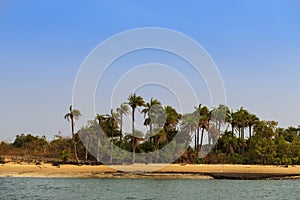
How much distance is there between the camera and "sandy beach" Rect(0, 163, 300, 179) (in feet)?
254

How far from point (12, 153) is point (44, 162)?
12616mm

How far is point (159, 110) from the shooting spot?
10294 centimetres

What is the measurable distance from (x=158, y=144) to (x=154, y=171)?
1537cm

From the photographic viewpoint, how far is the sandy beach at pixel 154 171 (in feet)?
254

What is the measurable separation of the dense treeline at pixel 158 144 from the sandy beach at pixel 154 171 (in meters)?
5.52

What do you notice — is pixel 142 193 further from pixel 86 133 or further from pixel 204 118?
pixel 204 118

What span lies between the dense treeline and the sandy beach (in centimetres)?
552

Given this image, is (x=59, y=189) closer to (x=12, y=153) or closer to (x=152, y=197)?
(x=152, y=197)

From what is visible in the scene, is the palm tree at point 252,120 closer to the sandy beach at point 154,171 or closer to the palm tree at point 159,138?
the sandy beach at point 154,171

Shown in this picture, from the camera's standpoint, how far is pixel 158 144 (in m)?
101

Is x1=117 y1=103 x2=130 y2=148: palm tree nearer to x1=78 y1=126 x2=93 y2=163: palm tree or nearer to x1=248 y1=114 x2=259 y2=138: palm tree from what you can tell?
x1=78 y1=126 x2=93 y2=163: palm tree

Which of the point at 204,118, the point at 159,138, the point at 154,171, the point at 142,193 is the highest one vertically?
the point at 204,118

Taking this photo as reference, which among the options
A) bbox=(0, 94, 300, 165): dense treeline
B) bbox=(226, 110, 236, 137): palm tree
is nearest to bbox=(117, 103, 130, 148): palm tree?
bbox=(0, 94, 300, 165): dense treeline

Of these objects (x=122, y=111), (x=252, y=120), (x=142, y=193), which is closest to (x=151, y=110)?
(x=122, y=111)
